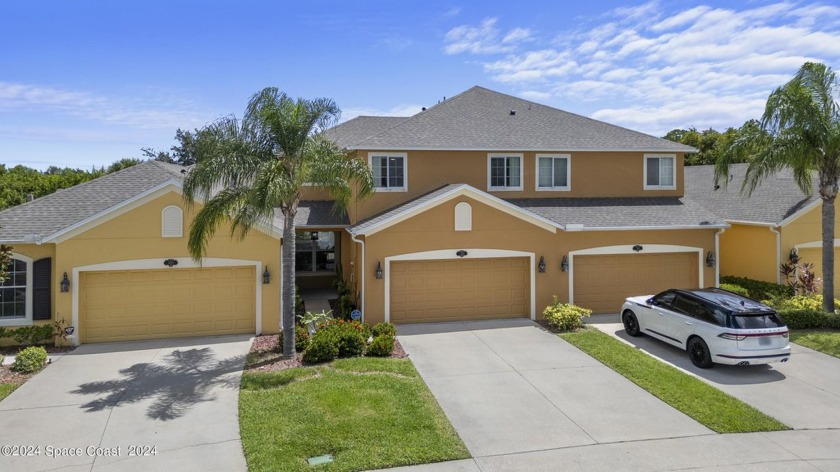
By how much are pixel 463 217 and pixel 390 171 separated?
3.68 metres

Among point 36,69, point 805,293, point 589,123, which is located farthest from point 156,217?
point 805,293

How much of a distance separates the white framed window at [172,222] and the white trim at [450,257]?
19.3ft

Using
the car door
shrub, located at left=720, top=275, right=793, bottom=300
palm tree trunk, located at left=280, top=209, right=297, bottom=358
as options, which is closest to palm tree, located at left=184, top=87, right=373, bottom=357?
palm tree trunk, located at left=280, top=209, right=297, bottom=358

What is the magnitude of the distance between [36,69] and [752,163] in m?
23.4

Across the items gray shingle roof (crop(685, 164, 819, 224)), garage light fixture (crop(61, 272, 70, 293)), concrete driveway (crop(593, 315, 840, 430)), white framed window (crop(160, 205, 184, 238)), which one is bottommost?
concrete driveway (crop(593, 315, 840, 430))

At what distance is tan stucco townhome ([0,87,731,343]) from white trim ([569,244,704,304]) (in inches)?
1.9

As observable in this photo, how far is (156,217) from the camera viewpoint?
1390 cm

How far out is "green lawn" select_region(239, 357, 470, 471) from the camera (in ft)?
25.2

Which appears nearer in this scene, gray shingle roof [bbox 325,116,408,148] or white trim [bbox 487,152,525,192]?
white trim [bbox 487,152,525,192]

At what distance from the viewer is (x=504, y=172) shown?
1895 centimetres

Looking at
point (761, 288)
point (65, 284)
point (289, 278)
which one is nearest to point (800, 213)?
point (761, 288)

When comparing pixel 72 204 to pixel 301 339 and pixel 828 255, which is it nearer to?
pixel 301 339

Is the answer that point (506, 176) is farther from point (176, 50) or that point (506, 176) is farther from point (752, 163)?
point (176, 50)

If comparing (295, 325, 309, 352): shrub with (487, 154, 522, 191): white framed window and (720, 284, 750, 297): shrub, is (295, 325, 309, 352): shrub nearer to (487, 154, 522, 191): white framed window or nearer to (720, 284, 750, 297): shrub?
(487, 154, 522, 191): white framed window
